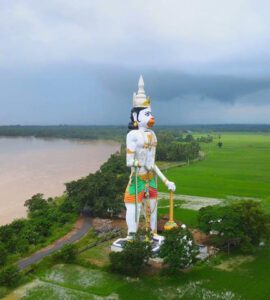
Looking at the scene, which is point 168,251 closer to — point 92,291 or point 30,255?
point 92,291

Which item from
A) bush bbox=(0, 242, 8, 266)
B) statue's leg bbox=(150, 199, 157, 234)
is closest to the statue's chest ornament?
statue's leg bbox=(150, 199, 157, 234)

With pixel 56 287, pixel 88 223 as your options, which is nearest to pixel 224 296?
pixel 56 287

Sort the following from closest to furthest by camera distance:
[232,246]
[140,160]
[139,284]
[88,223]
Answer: [139,284], [140,160], [232,246], [88,223]

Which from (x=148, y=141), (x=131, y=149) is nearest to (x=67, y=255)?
(x=131, y=149)

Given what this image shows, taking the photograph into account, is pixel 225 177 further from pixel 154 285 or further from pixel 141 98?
pixel 154 285

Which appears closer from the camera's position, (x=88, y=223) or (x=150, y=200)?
(x=150, y=200)

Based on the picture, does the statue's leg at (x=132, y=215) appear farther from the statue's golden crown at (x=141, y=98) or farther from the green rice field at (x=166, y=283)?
the statue's golden crown at (x=141, y=98)
